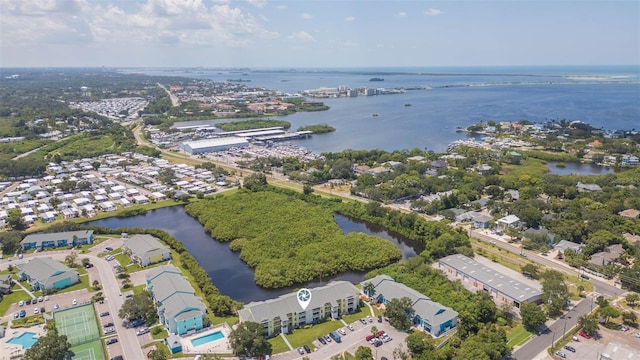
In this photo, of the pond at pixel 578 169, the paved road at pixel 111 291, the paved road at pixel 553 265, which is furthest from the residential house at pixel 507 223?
the paved road at pixel 111 291

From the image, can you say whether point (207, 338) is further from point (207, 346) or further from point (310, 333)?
point (310, 333)

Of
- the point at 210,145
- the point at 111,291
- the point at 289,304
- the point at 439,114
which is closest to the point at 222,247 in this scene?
the point at 111,291

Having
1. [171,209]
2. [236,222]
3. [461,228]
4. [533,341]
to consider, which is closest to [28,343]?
[236,222]

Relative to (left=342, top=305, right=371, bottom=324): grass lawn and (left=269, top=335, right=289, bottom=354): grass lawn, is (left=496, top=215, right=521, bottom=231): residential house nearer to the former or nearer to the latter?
(left=342, top=305, right=371, bottom=324): grass lawn

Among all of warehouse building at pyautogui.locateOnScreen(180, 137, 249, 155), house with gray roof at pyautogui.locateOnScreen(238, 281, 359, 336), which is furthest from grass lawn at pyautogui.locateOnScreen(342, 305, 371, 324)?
warehouse building at pyautogui.locateOnScreen(180, 137, 249, 155)

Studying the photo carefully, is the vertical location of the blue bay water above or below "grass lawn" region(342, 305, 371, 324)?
above

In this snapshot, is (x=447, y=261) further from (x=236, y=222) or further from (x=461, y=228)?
(x=236, y=222)

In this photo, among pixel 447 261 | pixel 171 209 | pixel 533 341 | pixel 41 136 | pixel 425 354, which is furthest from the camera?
pixel 41 136
